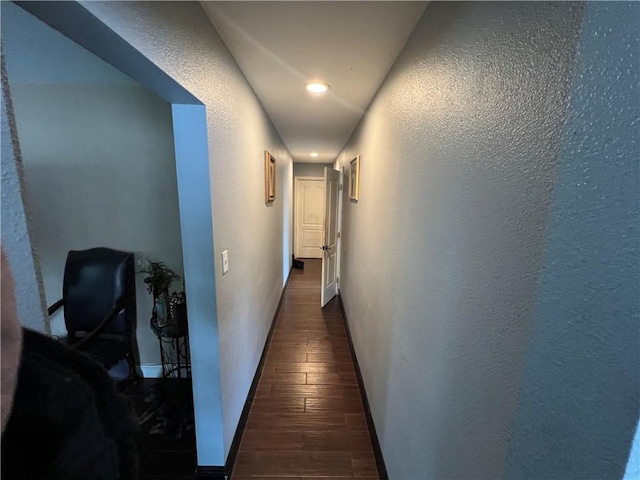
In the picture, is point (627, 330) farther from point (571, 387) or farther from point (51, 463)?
point (51, 463)

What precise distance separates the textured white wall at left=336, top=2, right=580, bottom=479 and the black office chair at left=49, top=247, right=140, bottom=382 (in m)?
1.74

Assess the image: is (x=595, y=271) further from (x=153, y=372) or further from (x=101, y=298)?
(x=153, y=372)

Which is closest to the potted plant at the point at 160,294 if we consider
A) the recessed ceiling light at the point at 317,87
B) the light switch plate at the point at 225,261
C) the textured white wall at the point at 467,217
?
the light switch plate at the point at 225,261

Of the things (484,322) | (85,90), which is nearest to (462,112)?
(484,322)

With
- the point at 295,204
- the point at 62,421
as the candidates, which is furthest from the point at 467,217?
the point at 295,204

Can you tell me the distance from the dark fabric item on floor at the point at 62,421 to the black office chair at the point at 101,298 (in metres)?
1.67

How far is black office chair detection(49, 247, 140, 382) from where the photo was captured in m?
1.77

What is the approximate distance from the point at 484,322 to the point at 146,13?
125 centimetres

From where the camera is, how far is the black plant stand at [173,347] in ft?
5.41

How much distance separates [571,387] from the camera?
456mm

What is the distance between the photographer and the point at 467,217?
0.74 meters

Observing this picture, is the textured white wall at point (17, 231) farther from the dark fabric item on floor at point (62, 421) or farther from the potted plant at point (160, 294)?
the potted plant at point (160, 294)

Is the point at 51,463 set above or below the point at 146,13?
below

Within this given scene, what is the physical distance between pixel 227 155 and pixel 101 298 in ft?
4.52
